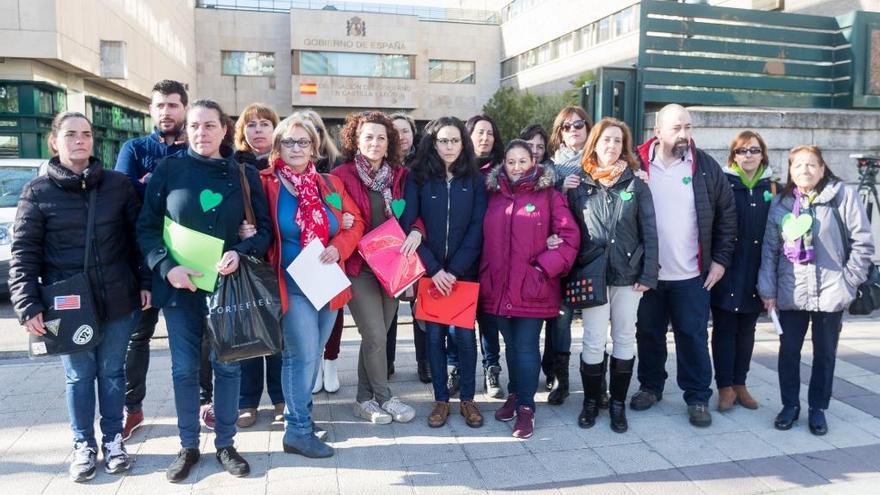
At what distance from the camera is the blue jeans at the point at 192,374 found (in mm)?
3600

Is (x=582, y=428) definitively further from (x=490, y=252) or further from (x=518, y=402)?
(x=490, y=252)

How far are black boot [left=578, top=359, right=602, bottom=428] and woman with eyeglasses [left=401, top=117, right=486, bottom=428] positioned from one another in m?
0.73

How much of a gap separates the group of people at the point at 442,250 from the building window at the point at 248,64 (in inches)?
1366

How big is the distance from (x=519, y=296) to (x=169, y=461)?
7.84 ft

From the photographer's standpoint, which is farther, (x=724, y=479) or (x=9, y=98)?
(x=9, y=98)

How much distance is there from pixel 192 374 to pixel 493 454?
187 centimetres

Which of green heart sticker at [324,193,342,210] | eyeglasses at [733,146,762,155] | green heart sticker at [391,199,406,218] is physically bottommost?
green heart sticker at [391,199,406,218]

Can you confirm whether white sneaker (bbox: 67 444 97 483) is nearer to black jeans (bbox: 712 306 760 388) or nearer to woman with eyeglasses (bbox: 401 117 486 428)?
woman with eyeglasses (bbox: 401 117 486 428)

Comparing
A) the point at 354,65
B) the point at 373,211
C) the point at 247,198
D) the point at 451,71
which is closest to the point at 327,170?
the point at 373,211

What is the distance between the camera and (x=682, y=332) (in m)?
4.65

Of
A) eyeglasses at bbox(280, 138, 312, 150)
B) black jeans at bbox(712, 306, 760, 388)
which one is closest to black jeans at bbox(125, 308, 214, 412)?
eyeglasses at bbox(280, 138, 312, 150)

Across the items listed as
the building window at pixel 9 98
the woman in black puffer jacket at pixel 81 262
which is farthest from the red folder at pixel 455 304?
the building window at pixel 9 98

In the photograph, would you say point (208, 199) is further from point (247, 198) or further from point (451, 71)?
point (451, 71)

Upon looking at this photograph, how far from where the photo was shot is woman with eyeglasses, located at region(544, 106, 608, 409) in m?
4.71
